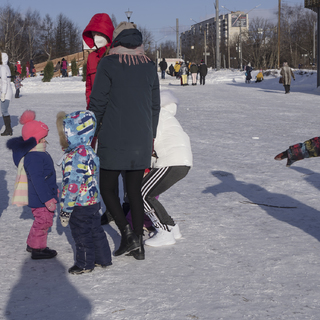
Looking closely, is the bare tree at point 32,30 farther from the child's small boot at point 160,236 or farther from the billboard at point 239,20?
the child's small boot at point 160,236

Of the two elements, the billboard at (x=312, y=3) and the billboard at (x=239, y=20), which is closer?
the billboard at (x=312, y=3)

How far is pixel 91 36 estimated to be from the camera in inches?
161

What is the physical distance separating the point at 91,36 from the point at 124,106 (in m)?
1.20

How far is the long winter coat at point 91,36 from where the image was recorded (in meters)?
3.83

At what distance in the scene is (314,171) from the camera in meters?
6.30

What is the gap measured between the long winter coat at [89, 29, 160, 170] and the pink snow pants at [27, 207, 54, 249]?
576mm

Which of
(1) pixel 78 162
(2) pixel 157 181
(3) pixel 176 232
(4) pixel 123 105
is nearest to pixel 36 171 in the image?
(1) pixel 78 162

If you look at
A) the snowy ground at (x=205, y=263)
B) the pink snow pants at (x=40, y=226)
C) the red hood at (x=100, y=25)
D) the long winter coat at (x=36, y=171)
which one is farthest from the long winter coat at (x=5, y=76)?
the pink snow pants at (x=40, y=226)

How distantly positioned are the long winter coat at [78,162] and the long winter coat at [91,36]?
Answer: 1040mm

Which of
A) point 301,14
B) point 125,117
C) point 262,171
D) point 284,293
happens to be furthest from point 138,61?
point 301,14

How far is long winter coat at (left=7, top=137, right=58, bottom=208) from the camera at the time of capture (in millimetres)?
3287

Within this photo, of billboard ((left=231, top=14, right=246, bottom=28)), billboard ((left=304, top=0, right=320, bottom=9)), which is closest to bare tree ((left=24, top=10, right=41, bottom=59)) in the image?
billboard ((left=231, top=14, right=246, bottom=28))

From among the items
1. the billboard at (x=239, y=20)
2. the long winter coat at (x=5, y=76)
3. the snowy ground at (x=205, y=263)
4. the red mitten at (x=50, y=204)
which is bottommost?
the snowy ground at (x=205, y=263)

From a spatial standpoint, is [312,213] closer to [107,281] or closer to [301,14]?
[107,281]
